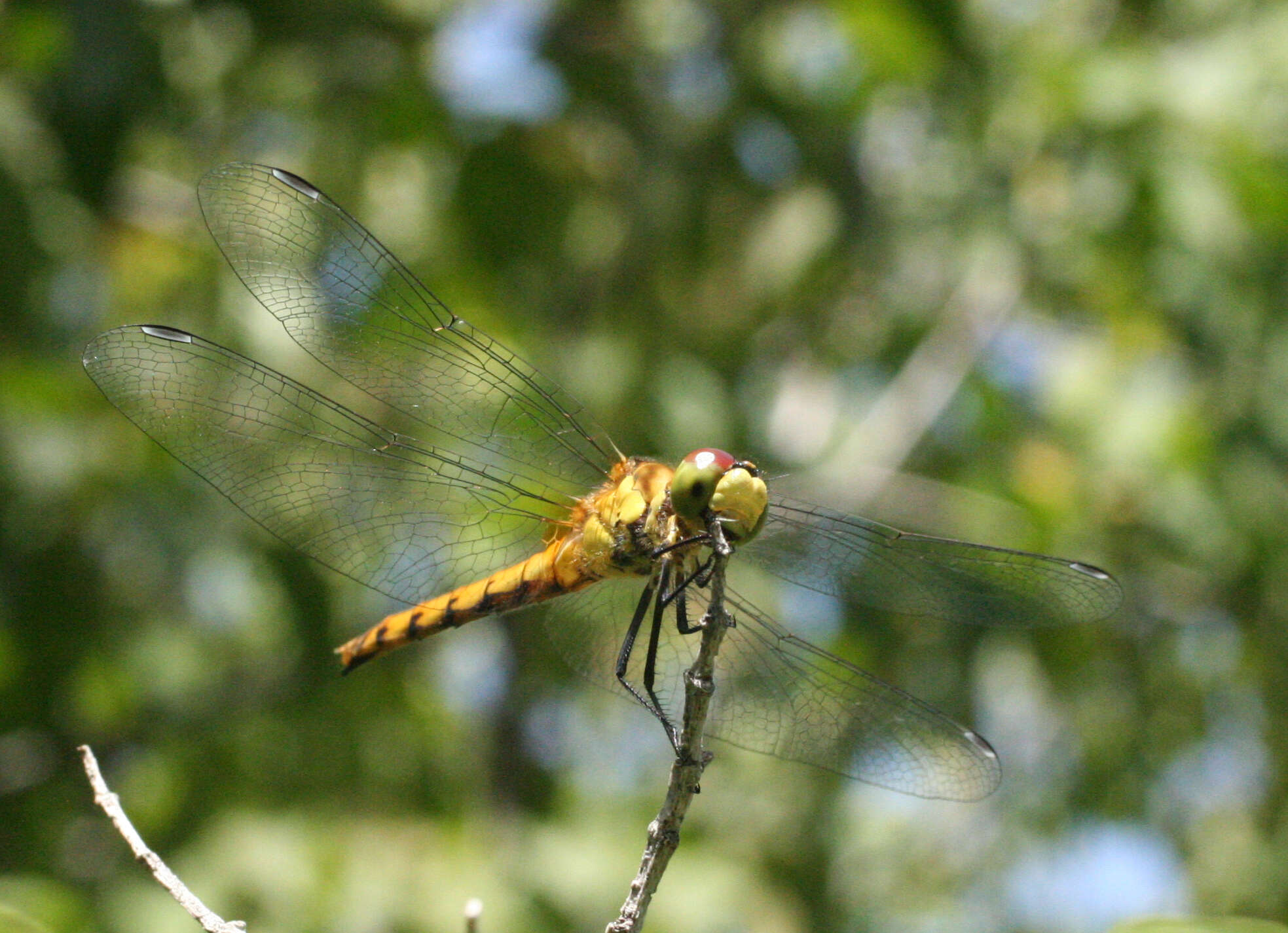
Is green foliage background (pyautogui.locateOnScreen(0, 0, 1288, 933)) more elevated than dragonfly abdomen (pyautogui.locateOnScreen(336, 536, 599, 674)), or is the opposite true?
green foliage background (pyautogui.locateOnScreen(0, 0, 1288, 933))

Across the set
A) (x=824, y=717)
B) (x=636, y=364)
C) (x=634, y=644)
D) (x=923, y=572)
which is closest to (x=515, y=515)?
(x=634, y=644)

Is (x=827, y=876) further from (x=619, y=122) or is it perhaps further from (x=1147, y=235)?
(x=619, y=122)

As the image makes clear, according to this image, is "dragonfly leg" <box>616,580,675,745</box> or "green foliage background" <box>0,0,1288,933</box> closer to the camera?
"dragonfly leg" <box>616,580,675,745</box>

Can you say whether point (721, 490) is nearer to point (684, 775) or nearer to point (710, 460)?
point (710, 460)

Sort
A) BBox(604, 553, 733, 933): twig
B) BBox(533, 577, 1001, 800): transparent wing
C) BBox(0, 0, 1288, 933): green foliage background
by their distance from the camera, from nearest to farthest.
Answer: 1. BBox(604, 553, 733, 933): twig
2. BBox(533, 577, 1001, 800): transparent wing
3. BBox(0, 0, 1288, 933): green foliage background

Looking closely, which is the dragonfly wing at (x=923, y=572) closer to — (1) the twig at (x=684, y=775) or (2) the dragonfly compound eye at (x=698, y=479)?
(2) the dragonfly compound eye at (x=698, y=479)

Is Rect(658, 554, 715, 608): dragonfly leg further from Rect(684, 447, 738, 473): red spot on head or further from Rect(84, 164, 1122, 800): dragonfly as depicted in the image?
Rect(684, 447, 738, 473): red spot on head

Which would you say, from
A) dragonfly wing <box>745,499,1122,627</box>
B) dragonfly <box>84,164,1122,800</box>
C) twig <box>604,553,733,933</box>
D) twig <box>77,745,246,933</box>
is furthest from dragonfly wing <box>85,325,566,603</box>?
twig <box>604,553,733,933</box>

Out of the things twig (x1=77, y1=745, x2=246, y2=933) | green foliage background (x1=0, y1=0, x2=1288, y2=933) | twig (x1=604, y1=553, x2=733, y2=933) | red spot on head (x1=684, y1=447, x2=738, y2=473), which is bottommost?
twig (x1=77, y1=745, x2=246, y2=933)

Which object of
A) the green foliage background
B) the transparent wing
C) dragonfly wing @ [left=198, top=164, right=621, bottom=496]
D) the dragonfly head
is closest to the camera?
the dragonfly head
